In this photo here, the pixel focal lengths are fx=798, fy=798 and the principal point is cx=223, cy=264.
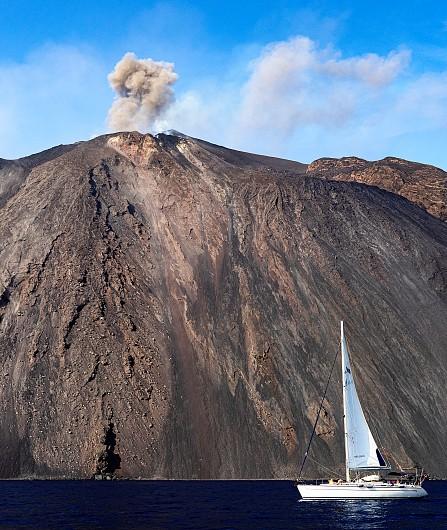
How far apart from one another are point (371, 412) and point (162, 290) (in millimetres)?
27996

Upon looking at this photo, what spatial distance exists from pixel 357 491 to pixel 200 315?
3917cm

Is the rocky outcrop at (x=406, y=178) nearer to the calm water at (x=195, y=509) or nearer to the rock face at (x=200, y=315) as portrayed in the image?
the rock face at (x=200, y=315)

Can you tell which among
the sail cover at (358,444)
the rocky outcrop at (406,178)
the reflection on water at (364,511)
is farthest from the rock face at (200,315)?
the sail cover at (358,444)

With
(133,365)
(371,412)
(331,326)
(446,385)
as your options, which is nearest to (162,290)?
(133,365)

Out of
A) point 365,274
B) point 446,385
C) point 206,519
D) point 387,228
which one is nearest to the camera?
point 206,519

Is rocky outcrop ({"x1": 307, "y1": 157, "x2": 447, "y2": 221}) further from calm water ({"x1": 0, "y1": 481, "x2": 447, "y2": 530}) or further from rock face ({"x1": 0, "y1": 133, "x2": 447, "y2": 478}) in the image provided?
calm water ({"x1": 0, "y1": 481, "x2": 447, "y2": 530})

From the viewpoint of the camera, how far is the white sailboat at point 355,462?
177ft

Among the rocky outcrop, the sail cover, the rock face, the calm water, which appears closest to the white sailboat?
the sail cover

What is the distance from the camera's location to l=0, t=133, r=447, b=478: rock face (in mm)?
76875

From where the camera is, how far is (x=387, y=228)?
358 ft

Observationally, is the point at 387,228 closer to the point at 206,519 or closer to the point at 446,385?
the point at 446,385

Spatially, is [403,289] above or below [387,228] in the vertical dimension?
below

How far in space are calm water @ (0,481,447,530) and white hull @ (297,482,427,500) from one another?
1.95 feet

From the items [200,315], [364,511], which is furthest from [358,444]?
[200,315]
